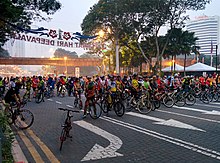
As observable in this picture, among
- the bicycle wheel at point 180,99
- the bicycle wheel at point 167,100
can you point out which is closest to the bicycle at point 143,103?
the bicycle wheel at point 167,100

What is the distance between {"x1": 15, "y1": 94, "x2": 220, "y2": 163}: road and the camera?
5.13m

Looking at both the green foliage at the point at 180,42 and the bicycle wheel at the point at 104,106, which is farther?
the green foliage at the point at 180,42

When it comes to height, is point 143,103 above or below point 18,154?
above

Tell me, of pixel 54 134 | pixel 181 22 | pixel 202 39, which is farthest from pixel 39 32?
pixel 202 39

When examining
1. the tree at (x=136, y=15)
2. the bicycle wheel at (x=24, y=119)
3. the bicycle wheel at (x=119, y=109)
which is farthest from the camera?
the tree at (x=136, y=15)

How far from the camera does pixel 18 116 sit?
8.32 m

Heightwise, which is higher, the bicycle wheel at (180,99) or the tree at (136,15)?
the tree at (136,15)

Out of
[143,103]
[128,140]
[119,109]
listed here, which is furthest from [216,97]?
[128,140]

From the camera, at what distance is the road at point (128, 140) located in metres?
5.13

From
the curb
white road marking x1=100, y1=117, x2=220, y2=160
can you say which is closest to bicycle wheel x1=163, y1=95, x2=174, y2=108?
white road marking x1=100, y1=117, x2=220, y2=160

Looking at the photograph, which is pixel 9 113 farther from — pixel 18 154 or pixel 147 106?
pixel 147 106

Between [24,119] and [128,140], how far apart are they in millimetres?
4313

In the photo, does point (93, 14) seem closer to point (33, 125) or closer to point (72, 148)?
point (33, 125)

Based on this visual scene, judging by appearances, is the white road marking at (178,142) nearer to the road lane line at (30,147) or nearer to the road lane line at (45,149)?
the road lane line at (45,149)
